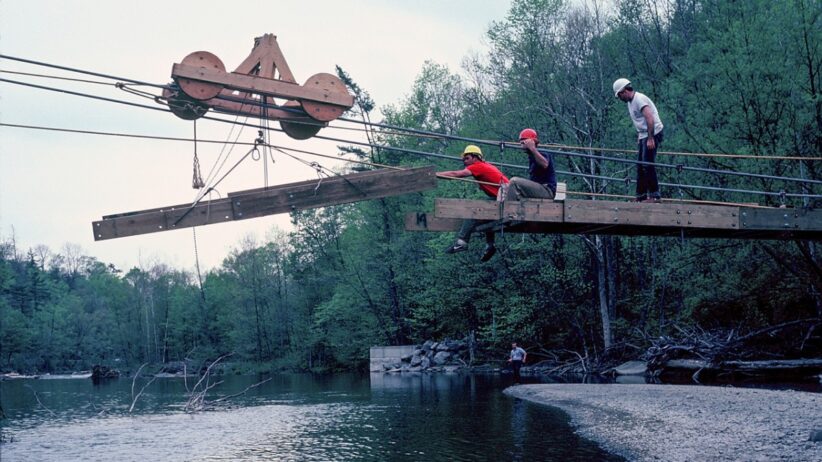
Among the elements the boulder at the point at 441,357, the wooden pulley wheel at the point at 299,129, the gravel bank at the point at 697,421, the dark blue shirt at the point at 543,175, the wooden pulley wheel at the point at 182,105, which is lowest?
the boulder at the point at 441,357

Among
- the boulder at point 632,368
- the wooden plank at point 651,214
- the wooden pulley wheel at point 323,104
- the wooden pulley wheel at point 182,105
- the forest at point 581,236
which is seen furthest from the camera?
the boulder at point 632,368

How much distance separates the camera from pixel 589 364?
44.4m

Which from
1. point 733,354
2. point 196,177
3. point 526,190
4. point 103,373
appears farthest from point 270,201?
point 103,373

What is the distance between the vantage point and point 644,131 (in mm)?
14352

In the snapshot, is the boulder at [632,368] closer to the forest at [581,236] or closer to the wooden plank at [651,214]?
the forest at [581,236]

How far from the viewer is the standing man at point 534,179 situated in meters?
13.6

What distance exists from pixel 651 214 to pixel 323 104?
628 centimetres

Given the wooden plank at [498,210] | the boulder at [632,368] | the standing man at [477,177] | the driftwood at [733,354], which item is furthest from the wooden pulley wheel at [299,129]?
the boulder at [632,368]

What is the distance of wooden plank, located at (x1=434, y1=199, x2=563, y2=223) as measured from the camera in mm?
13375

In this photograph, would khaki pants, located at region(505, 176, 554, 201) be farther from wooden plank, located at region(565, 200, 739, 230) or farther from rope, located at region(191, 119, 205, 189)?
rope, located at region(191, 119, 205, 189)

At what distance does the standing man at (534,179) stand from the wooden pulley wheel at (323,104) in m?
3.18

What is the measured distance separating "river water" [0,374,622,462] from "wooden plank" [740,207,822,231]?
577 centimetres

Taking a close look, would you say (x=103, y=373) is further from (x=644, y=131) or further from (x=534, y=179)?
(x=644, y=131)

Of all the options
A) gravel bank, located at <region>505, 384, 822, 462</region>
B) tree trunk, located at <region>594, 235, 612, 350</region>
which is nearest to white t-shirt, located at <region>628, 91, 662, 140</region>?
gravel bank, located at <region>505, 384, 822, 462</region>
